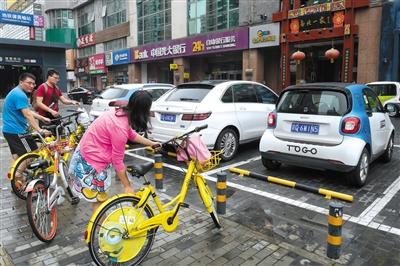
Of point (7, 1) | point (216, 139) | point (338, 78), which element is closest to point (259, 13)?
point (338, 78)

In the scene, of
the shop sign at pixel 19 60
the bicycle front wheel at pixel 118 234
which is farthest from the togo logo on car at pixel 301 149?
the shop sign at pixel 19 60

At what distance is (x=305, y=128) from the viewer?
5.61 m

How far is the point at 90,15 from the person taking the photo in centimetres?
4425

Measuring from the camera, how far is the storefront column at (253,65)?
75.9 ft

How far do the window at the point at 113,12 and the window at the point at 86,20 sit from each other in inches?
159

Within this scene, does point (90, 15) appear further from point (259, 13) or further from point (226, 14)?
point (259, 13)

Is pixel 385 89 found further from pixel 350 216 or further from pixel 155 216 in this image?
pixel 155 216

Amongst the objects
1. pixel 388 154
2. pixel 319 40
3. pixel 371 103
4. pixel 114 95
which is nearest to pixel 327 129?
pixel 371 103

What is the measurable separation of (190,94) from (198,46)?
67.1 ft

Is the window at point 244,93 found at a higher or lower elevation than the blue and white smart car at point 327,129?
higher

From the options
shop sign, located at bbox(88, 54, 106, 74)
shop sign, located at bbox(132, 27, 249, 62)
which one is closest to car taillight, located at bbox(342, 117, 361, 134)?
shop sign, located at bbox(132, 27, 249, 62)

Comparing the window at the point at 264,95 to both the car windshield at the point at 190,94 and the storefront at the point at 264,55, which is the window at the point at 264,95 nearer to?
the car windshield at the point at 190,94

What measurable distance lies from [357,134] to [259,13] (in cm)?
1922

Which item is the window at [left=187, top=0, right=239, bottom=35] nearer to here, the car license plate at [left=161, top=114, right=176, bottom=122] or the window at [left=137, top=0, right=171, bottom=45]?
the window at [left=137, top=0, right=171, bottom=45]
